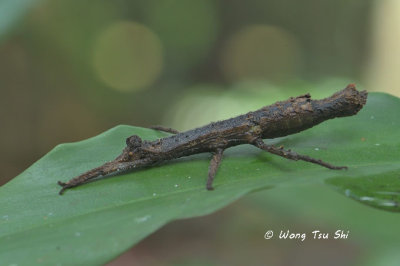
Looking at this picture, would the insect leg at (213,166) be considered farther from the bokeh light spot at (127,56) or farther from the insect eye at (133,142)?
the bokeh light spot at (127,56)

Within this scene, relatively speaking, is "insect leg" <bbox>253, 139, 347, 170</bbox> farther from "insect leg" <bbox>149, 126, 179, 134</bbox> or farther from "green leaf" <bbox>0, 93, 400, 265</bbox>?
"insect leg" <bbox>149, 126, 179, 134</bbox>

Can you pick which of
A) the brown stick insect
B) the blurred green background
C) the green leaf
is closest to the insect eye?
the brown stick insect

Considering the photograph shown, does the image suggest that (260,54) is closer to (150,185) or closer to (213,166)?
(213,166)

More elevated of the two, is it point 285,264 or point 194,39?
point 194,39

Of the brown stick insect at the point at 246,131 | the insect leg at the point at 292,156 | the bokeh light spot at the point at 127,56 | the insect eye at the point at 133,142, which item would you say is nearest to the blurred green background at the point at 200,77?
the bokeh light spot at the point at 127,56

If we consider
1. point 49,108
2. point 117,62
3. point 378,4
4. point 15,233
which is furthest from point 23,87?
point 378,4

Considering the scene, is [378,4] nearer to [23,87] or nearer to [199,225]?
[199,225]
